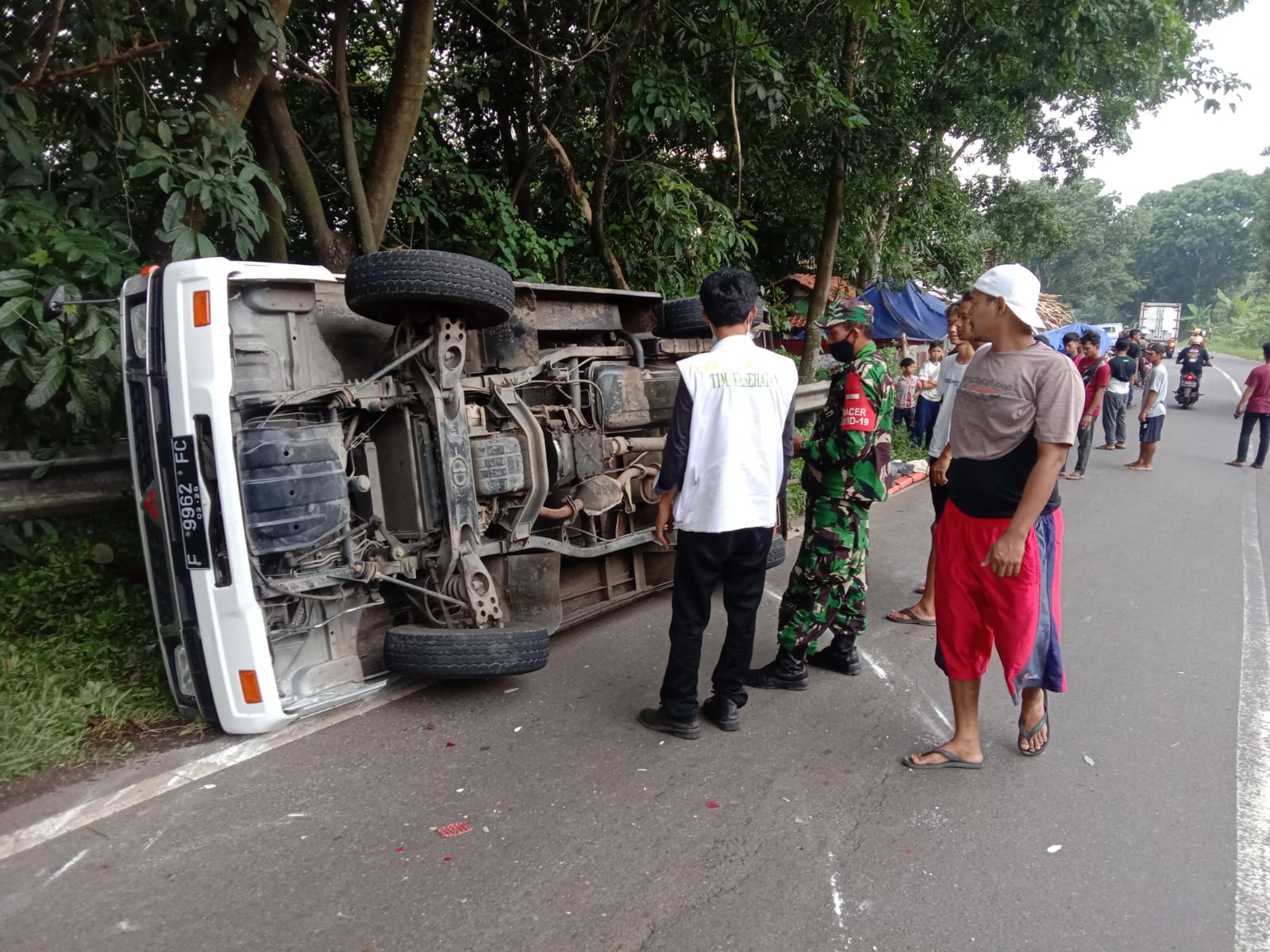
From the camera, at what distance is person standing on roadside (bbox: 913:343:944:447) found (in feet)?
34.1

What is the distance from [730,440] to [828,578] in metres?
1.08

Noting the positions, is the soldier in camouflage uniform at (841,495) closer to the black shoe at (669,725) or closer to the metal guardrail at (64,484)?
the metal guardrail at (64,484)

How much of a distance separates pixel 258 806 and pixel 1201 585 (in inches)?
237

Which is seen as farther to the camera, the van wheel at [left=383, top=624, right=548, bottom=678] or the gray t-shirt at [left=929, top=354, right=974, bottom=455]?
the gray t-shirt at [left=929, top=354, right=974, bottom=455]

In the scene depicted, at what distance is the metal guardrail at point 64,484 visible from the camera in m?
3.85

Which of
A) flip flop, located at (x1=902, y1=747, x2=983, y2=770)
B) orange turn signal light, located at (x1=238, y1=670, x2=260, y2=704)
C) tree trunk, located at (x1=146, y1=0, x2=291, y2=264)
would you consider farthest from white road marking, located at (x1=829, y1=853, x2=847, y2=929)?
tree trunk, located at (x1=146, y1=0, x2=291, y2=264)

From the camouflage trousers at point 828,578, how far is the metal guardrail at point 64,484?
334cm

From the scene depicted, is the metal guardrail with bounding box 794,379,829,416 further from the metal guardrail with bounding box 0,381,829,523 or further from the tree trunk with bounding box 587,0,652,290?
the tree trunk with bounding box 587,0,652,290

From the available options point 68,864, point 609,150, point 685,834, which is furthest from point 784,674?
point 609,150

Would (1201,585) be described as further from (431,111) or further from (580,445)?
(431,111)

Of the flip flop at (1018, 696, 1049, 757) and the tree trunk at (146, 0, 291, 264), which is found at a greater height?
the tree trunk at (146, 0, 291, 264)

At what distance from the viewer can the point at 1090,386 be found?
10102 millimetres

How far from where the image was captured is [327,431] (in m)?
3.30

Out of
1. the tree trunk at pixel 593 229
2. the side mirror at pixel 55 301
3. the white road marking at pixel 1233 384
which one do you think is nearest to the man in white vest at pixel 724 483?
the side mirror at pixel 55 301
